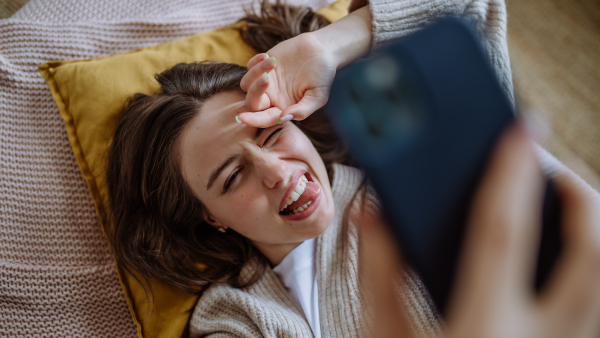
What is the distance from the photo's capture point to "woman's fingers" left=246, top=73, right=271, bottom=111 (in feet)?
2.50

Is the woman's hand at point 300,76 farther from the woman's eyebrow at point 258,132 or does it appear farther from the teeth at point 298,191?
the teeth at point 298,191

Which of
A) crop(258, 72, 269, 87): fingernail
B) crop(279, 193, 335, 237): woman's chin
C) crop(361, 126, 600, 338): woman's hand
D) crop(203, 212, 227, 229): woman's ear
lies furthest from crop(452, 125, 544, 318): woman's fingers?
crop(203, 212, 227, 229): woman's ear

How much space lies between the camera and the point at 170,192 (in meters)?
0.96

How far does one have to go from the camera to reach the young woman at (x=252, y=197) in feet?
2.73

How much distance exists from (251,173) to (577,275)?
625 millimetres

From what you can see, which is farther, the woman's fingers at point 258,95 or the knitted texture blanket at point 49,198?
the knitted texture blanket at point 49,198

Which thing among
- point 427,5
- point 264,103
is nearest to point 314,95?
point 264,103

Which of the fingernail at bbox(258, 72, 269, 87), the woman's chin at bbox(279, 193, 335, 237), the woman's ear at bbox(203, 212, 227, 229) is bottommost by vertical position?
the woman's ear at bbox(203, 212, 227, 229)

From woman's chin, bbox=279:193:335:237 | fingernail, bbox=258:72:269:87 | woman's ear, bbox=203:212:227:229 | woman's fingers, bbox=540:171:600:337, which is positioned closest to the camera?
woman's fingers, bbox=540:171:600:337

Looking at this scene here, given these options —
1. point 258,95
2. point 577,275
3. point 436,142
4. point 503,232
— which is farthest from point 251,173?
point 577,275

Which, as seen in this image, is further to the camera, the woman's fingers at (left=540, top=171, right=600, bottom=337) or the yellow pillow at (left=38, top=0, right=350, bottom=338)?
the yellow pillow at (left=38, top=0, right=350, bottom=338)

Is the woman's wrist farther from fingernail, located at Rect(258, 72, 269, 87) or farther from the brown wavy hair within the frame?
fingernail, located at Rect(258, 72, 269, 87)

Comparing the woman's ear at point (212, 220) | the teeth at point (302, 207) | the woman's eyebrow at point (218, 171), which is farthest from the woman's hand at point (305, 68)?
the woman's ear at point (212, 220)

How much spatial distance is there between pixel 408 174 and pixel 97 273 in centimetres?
91
